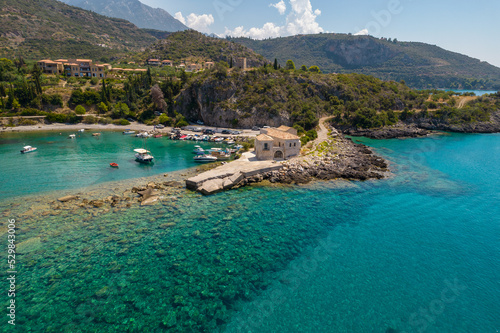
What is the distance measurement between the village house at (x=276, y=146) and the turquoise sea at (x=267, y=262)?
906 cm

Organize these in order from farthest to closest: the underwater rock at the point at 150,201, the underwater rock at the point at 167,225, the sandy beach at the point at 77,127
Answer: the sandy beach at the point at 77,127
the underwater rock at the point at 150,201
the underwater rock at the point at 167,225

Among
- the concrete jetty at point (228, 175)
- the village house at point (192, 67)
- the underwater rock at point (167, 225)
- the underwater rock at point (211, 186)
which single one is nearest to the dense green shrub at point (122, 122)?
the village house at point (192, 67)

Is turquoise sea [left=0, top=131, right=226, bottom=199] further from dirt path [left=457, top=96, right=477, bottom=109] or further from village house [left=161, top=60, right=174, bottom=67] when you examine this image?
dirt path [left=457, top=96, right=477, bottom=109]

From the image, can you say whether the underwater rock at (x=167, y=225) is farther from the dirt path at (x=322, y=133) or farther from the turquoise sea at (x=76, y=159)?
the dirt path at (x=322, y=133)

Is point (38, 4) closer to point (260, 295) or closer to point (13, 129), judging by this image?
point (13, 129)

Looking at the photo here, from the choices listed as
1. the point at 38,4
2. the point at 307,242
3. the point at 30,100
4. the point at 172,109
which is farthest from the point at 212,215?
the point at 38,4

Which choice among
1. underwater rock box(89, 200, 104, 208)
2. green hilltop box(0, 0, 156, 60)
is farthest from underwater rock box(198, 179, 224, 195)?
green hilltop box(0, 0, 156, 60)

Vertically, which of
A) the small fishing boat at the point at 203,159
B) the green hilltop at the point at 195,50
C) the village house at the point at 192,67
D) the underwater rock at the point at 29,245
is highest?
the green hilltop at the point at 195,50

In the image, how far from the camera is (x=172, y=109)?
3428 inches

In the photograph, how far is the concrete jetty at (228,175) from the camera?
34.7 metres

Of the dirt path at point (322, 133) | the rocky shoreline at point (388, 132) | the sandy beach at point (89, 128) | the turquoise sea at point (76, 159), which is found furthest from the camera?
the rocky shoreline at point (388, 132)

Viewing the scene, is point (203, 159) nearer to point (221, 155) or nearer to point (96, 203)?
point (221, 155)

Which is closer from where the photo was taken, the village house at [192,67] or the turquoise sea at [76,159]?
the turquoise sea at [76,159]

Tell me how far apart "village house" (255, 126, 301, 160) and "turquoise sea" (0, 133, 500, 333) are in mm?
9064
